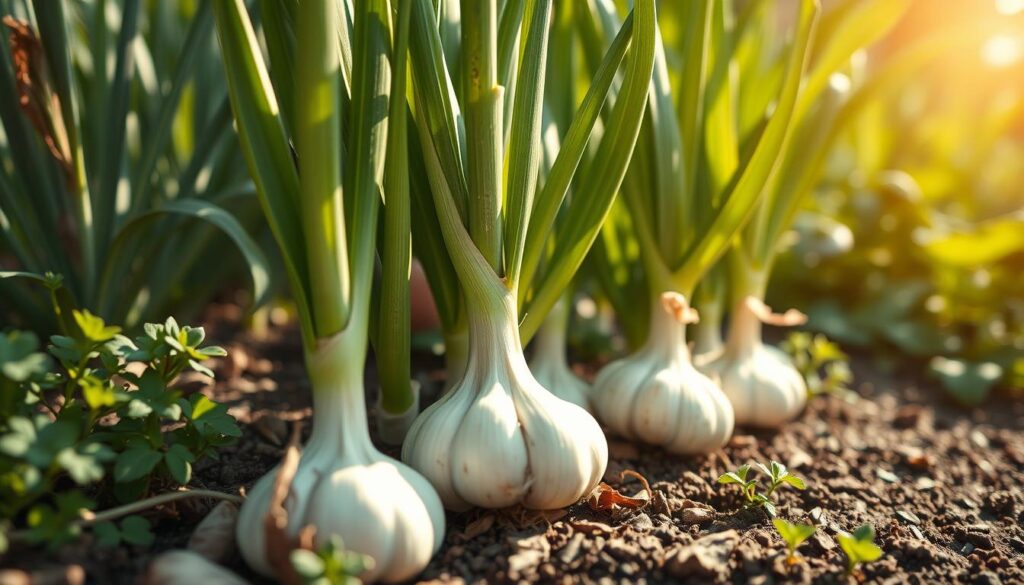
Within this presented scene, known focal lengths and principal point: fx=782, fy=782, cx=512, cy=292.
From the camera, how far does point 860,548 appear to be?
2.96ft

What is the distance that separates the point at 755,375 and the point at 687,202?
335 millimetres

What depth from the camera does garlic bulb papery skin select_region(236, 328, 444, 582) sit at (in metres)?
0.82

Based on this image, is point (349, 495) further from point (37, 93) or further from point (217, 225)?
point (37, 93)

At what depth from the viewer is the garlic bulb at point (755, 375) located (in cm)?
138

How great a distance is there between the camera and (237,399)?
1.41m

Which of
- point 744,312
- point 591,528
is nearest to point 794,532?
point 591,528

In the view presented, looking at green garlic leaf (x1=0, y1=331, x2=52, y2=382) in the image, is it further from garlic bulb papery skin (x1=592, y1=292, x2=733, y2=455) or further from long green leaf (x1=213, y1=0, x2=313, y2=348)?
garlic bulb papery skin (x1=592, y1=292, x2=733, y2=455)

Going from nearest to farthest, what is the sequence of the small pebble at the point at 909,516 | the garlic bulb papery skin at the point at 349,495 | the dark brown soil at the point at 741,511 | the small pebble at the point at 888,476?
the garlic bulb papery skin at the point at 349,495
the dark brown soil at the point at 741,511
the small pebble at the point at 909,516
the small pebble at the point at 888,476

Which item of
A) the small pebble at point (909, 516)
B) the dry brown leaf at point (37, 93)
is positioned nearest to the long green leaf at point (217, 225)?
the dry brown leaf at point (37, 93)

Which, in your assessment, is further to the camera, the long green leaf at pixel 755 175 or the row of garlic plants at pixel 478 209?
the long green leaf at pixel 755 175

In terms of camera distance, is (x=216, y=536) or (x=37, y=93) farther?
(x=37, y=93)

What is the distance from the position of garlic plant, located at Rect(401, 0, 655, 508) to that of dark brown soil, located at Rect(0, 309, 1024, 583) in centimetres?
7

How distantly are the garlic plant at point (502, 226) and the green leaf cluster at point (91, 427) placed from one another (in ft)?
0.92

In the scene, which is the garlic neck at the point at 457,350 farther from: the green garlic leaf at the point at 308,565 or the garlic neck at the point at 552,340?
the green garlic leaf at the point at 308,565
